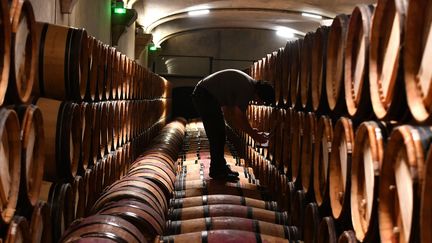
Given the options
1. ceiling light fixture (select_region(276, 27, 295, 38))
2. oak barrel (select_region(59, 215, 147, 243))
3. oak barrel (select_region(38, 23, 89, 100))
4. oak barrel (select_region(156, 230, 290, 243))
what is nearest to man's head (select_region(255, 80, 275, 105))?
oak barrel (select_region(156, 230, 290, 243))

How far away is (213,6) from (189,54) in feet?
21.3

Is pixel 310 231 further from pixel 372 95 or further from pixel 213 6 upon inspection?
pixel 213 6

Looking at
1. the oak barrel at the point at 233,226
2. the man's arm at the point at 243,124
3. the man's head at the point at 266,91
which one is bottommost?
the oak barrel at the point at 233,226

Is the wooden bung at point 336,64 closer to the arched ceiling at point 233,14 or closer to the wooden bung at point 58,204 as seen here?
the wooden bung at point 58,204

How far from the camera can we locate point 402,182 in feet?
6.02

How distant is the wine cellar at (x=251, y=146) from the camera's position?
1.90 meters

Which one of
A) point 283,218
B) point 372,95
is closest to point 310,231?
point 283,218

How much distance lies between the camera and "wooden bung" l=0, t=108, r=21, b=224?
7.44ft

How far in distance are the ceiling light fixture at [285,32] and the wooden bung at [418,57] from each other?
19513 mm

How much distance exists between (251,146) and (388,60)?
500 centimetres

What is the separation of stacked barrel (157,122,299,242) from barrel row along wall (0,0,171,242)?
77 cm

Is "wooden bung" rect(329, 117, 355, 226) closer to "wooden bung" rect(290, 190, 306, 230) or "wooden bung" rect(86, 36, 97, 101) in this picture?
"wooden bung" rect(290, 190, 306, 230)

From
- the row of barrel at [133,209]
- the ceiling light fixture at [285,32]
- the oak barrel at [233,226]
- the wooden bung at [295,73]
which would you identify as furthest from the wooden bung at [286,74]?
the ceiling light fixture at [285,32]

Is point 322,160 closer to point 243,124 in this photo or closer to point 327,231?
point 327,231
